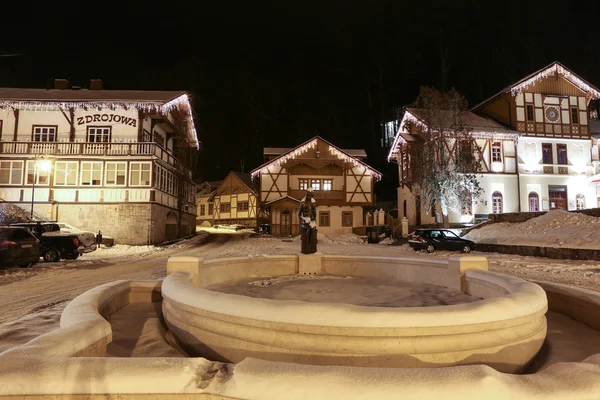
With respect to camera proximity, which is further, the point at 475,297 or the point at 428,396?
the point at 475,297

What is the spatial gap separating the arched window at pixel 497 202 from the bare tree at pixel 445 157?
3373 mm

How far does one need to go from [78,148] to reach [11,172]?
16.9ft

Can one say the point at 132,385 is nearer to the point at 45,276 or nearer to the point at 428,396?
the point at 428,396

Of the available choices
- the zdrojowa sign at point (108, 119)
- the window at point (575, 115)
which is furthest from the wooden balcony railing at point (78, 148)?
the window at point (575, 115)

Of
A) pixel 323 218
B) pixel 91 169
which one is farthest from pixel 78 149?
pixel 323 218

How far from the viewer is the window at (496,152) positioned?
32.4 meters

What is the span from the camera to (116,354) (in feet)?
12.6

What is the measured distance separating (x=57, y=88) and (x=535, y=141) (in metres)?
43.6

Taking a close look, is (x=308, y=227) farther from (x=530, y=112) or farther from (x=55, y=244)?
(x=530, y=112)

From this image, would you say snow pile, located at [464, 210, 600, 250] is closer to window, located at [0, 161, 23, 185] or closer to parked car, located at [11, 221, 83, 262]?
parked car, located at [11, 221, 83, 262]

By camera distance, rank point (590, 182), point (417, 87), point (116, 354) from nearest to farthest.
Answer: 1. point (116, 354)
2. point (590, 182)
3. point (417, 87)

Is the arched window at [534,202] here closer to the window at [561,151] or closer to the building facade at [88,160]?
the window at [561,151]

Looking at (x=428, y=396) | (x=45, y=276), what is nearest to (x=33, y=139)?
(x=45, y=276)

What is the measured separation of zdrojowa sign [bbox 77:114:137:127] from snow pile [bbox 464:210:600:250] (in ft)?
86.3
